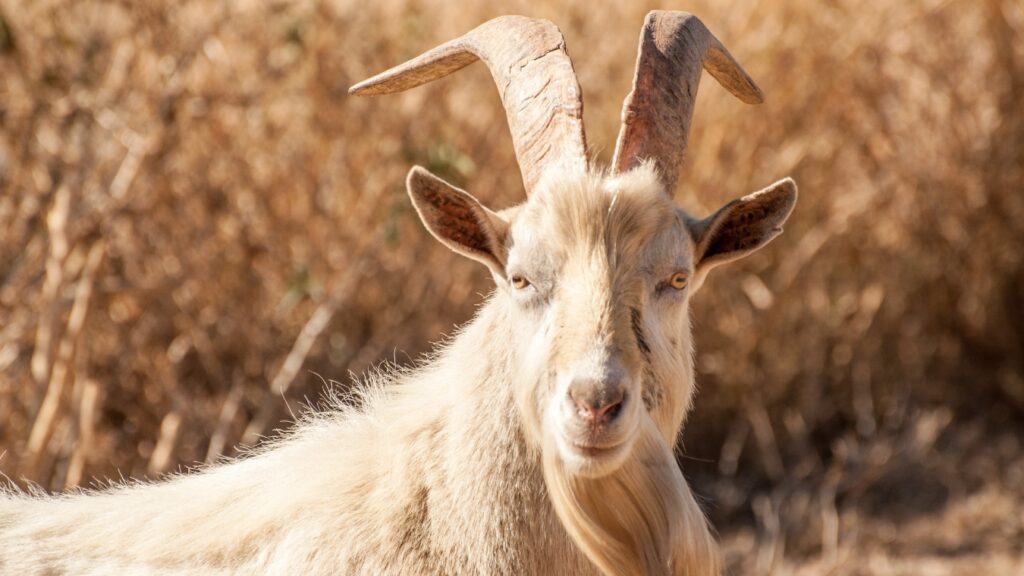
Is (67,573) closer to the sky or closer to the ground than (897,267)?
closer to the sky

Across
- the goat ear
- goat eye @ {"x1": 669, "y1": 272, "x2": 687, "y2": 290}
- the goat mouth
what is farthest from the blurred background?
the goat mouth

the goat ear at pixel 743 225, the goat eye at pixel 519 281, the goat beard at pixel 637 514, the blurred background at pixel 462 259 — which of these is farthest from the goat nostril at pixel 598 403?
the blurred background at pixel 462 259

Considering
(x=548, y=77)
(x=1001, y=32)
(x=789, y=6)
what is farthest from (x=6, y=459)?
(x=1001, y=32)

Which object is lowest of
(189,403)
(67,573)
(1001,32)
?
(189,403)

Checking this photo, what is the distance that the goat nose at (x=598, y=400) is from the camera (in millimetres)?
2754

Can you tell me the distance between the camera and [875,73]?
845 centimetres

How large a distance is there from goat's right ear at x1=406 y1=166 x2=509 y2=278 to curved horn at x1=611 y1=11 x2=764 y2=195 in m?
0.38

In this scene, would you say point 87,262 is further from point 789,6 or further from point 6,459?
point 789,6

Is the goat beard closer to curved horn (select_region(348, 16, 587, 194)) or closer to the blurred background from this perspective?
curved horn (select_region(348, 16, 587, 194))

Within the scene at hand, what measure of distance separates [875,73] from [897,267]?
1.40 meters

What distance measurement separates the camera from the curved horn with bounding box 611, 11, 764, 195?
3.31 metres

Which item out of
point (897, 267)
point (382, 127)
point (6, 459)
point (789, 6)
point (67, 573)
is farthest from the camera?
point (897, 267)

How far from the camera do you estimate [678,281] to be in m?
3.16

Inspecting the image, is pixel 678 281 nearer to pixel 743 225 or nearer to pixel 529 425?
pixel 743 225
